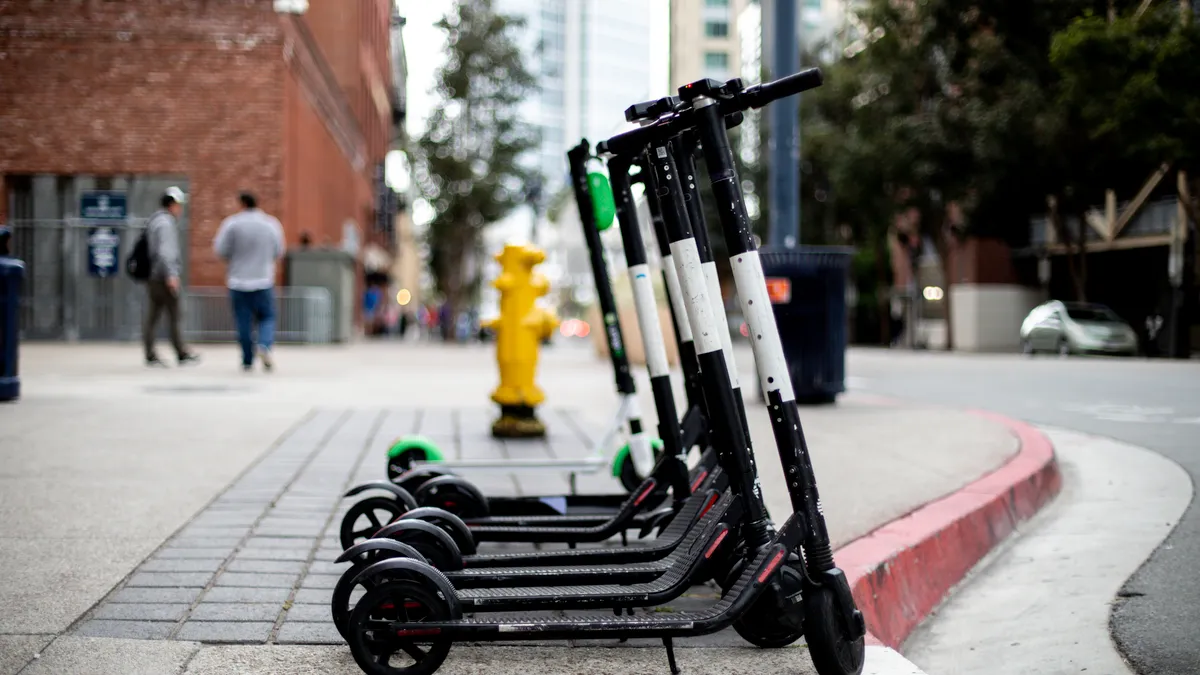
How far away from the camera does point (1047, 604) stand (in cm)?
434

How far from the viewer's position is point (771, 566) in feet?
9.94

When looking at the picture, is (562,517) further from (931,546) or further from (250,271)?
(250,271)

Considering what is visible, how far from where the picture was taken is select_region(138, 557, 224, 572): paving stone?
4.02 m

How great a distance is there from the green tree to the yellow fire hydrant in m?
35.0

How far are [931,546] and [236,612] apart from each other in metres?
2.44

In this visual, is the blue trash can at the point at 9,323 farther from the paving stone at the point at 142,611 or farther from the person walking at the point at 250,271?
the paving stone at the point at 142,611

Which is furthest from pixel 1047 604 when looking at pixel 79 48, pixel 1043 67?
pixel 1043 67

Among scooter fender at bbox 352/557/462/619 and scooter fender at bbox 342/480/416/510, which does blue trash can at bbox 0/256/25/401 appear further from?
scooter fender at bbox 352/557/462/619

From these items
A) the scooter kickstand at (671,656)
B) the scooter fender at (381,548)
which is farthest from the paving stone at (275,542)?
the scooter kickstand at (671,656)

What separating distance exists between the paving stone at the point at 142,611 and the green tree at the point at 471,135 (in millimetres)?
39483

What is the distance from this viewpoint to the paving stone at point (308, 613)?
11.4 ft

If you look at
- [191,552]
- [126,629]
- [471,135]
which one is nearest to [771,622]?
[126,629]

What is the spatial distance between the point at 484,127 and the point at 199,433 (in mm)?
36654

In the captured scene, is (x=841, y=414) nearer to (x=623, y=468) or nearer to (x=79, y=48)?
(x=623, y=468)
